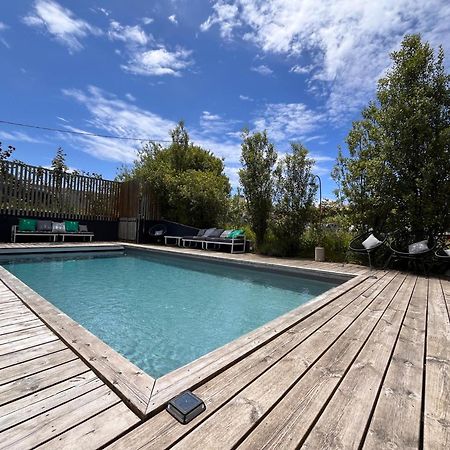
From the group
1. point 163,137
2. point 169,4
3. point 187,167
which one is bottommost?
point 187,167

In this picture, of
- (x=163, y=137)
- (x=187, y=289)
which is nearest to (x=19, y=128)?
(x=163, y=137)

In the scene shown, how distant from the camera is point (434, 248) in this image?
4.78 m

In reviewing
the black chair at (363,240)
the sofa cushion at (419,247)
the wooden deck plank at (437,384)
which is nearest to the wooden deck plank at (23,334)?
the wooden deck plank at (437,384)

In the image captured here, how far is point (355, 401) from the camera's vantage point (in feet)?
3.78

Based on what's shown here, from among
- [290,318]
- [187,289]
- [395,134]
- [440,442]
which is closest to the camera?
[440,442]

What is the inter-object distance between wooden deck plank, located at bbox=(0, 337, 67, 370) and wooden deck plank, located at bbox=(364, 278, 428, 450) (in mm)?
1626

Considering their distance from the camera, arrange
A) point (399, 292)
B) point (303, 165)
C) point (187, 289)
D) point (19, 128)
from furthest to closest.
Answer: point (19, 128)
point (303, 165)
point (187, 289)
point (399, 292)

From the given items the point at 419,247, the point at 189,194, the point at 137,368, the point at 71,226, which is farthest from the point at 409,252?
the point at 71,226

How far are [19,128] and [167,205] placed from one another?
6.25 m

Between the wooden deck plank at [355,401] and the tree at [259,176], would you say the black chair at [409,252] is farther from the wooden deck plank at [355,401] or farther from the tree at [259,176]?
the wooden deck plank at [355,401]

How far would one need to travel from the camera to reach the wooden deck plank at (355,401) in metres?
0.93

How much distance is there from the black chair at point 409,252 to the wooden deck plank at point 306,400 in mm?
3776

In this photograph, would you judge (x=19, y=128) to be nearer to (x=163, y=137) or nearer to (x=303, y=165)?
(x=163, y=137)

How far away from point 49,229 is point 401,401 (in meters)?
10.2
